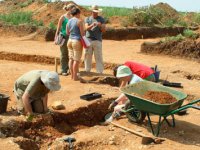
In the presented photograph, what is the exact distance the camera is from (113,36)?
67.4 feet

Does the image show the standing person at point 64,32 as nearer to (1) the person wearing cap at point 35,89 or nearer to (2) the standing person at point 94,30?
(2) the standing person at point 94,30

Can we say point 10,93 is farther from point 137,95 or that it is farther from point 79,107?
point 137,95

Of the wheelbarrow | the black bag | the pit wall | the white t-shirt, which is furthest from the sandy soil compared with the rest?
the pit wall

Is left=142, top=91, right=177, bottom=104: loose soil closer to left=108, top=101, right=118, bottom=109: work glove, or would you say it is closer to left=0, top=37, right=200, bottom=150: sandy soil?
left=0, top=37, right=200, bottom=150: sandy soil

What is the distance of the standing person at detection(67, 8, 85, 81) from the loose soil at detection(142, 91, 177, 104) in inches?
116

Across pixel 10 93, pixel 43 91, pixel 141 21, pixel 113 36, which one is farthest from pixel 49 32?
pixel 43 91

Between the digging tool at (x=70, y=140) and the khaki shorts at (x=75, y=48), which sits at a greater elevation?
the khaki shorts at (x=75, y=48)

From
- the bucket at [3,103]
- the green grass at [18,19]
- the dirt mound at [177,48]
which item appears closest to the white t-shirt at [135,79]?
the bucket at [3,103]

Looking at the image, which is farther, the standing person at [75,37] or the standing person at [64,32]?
the standing person at [64,32]

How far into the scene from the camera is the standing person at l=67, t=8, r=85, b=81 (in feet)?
32.2

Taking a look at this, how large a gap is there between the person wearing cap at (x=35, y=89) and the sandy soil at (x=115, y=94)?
0.51 meters

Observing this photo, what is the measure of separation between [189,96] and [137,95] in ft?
8.99

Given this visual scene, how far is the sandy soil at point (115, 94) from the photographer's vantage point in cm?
675

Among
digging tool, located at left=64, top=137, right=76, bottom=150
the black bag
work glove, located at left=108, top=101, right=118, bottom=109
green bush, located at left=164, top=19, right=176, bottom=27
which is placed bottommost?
digging tool, located at left=64, top=137, right=76, bottom=150
